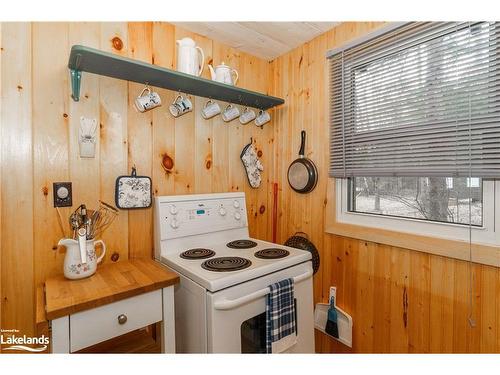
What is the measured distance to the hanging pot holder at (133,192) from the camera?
4.57 feet

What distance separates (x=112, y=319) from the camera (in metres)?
1.02

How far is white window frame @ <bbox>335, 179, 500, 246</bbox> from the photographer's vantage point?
1121 millimetres

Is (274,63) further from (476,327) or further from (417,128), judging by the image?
(476,327)

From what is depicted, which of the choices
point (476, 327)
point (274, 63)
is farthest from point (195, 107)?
point (476, 327)

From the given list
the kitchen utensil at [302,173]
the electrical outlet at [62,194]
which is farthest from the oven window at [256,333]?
the electrical outlet at [62,194]

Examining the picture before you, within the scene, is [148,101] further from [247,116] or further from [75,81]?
[247,116]

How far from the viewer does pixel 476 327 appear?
1.15 metres

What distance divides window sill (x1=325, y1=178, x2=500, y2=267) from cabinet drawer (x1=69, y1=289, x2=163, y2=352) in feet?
3.52

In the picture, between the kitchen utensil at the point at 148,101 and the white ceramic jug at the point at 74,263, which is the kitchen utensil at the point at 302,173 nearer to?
the kitchen utensil at the point at 148,101

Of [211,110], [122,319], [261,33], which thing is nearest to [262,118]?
[211,110]

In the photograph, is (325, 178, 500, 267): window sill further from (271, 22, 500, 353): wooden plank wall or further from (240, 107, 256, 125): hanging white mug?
(240, 107, 256, 125): hanging white mug

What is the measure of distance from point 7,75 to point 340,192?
1724 millimetres

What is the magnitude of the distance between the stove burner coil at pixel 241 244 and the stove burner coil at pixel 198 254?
0.51 feet

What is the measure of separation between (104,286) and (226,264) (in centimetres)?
50
